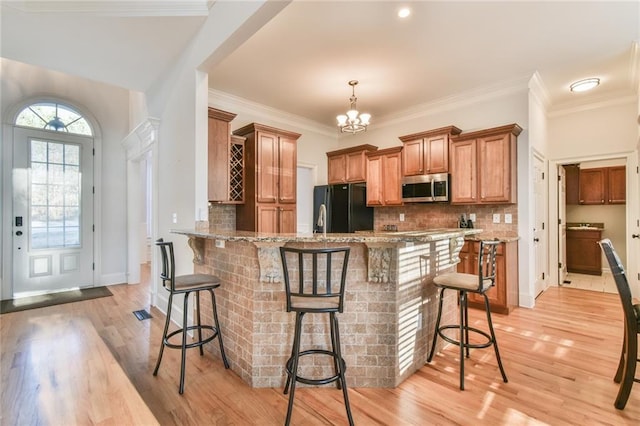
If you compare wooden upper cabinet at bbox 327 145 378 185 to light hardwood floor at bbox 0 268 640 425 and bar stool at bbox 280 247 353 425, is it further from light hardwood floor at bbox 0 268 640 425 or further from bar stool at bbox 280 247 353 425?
bar stool at bbox 280 247 353 425

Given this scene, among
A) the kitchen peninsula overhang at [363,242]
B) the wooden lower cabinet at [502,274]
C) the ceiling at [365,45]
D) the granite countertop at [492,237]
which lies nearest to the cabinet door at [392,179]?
the ceiling at [365,45]

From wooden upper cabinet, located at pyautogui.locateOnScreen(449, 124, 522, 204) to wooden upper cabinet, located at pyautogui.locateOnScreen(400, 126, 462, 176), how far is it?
11cm

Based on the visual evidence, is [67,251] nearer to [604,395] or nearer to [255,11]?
[255,11]

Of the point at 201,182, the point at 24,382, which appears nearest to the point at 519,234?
the point at 201,182

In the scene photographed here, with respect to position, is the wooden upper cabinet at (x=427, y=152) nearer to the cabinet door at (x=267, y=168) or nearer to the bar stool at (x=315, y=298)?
the cabinet door at (x=267, y=168)

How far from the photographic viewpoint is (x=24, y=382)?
7.36 feet

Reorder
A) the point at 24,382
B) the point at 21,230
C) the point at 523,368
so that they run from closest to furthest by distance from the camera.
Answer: the point at 24,382, the point at 523,368, the point at 21,230

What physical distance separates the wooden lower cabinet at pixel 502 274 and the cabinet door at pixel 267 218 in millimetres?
2586

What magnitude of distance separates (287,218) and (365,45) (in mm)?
2467

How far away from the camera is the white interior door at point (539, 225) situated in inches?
169

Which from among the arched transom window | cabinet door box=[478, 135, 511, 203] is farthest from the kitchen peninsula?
the arched transom window

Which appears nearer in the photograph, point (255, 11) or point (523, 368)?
point (255, 11)

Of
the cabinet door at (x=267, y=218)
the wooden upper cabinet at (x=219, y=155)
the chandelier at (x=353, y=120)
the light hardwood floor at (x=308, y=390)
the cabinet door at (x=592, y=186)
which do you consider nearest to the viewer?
the light hardwood floor at (x=308, y=390)

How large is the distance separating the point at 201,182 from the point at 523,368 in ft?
10.7
